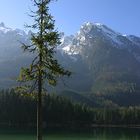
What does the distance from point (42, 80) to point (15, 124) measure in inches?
6694

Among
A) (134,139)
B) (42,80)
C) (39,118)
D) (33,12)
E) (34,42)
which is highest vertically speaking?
(33,12)

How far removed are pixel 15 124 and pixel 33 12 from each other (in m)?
170

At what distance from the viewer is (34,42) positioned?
111 feet

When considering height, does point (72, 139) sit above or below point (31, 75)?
below

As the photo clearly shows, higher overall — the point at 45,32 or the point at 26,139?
the point at 45,32

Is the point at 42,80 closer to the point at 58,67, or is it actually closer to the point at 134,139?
the point at 58,67

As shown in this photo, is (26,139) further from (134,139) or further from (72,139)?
(134,139)

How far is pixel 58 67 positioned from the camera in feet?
111

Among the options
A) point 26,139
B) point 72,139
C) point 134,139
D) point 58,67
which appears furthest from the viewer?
point 134,139

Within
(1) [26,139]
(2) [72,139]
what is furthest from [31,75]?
(2) [72,139]

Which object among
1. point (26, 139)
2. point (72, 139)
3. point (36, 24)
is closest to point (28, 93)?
point (36, 24)

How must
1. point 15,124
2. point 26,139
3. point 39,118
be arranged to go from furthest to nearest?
point 15,124 → point 26,139 → point 39,118

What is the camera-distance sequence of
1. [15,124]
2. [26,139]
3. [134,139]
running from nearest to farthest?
1. [26,139]
2. [134,139]
3. [15,124]

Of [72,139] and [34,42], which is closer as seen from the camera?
[34,42]
